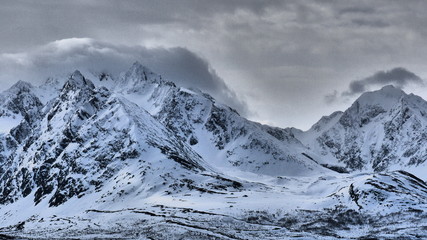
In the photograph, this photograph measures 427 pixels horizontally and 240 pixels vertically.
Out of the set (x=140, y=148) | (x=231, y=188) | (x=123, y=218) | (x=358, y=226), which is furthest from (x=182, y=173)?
(x=358, y=226)

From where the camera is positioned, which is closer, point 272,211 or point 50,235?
point 50,235

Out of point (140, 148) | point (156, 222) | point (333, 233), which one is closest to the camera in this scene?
point (333, 233)

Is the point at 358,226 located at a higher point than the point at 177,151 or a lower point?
lower

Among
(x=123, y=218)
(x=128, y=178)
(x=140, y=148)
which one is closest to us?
(x=123, y=218)

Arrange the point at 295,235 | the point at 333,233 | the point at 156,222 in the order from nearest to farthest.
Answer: the point at 295,235, the point at 333,233, the point at 156,222

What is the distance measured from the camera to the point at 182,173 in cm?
15425

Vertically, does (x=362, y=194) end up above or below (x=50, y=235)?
above

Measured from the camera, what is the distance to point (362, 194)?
372 feet

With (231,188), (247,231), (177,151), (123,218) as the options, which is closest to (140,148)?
(177,151)

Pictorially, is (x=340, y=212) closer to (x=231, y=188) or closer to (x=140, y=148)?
(x=231, y=188)

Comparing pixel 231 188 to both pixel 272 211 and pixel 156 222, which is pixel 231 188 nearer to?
pixel 272 211

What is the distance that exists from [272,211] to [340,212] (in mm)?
14594

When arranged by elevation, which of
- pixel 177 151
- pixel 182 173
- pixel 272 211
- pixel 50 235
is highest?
pixel 177 151

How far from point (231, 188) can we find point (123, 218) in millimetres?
45862
